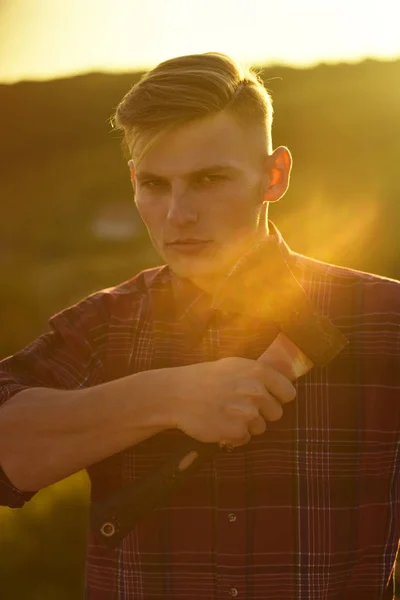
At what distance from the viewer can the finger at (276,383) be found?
263cm

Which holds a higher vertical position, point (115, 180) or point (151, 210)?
point (115, 180)

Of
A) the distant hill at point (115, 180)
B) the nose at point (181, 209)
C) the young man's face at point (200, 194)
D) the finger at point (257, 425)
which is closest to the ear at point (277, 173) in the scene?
the young man's face at point (200, 194)

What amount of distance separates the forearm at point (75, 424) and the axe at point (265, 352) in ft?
0.58

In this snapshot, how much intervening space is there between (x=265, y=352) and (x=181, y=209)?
1.98 feet

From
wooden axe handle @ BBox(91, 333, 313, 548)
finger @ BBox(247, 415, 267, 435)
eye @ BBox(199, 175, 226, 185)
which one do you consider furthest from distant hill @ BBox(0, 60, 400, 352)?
finger @ BBox(247, 415, 267, 435)

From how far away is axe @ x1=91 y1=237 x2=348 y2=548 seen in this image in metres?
2.63

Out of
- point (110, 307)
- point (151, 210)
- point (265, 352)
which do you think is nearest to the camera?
point (265, 352)

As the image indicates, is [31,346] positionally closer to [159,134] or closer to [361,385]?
[159,134]

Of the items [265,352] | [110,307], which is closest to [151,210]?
[110,307]

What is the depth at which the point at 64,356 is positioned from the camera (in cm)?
324

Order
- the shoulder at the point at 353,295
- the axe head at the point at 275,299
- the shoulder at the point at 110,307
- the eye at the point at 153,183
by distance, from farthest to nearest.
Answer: the shoulder at the point at 110,307 → the shoulder at the point at 353,295 → the eye at the point at 153,183 → the axe head at the point at 275,299

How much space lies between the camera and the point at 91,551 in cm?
312

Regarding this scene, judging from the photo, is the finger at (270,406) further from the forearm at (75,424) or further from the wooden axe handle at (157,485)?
the forearm at (75,424)

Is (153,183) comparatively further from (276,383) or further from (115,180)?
(115,180)
